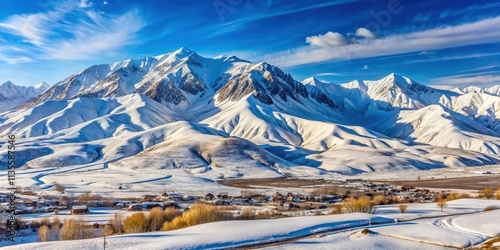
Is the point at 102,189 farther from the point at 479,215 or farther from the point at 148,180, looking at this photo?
the point at 479,215

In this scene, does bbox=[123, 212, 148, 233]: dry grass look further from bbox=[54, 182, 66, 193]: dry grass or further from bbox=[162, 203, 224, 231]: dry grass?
bbox=[54, 182, 66, 193]: dry grass

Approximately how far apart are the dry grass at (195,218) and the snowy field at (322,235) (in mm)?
3294

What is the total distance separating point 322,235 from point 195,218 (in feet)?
40.7

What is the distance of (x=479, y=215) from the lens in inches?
1810

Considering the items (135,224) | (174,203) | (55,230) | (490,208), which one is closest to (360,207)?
(490,208)

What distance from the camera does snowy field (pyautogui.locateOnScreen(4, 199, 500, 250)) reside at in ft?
96.2

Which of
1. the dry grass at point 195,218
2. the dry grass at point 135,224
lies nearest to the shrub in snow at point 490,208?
the dry grass at point 195,218

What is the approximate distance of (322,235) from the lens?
113 feet

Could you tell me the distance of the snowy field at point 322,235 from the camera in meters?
29.3

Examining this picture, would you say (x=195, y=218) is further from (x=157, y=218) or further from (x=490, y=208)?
(x=490, y=208)

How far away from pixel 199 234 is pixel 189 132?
159289 mm

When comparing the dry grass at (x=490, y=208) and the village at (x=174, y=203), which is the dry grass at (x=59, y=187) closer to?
the village at (x=174, y=203)

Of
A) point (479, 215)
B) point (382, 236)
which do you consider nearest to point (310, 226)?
point (382, 236)

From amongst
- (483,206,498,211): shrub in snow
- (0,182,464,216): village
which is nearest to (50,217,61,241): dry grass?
(0,182,464,216): village
